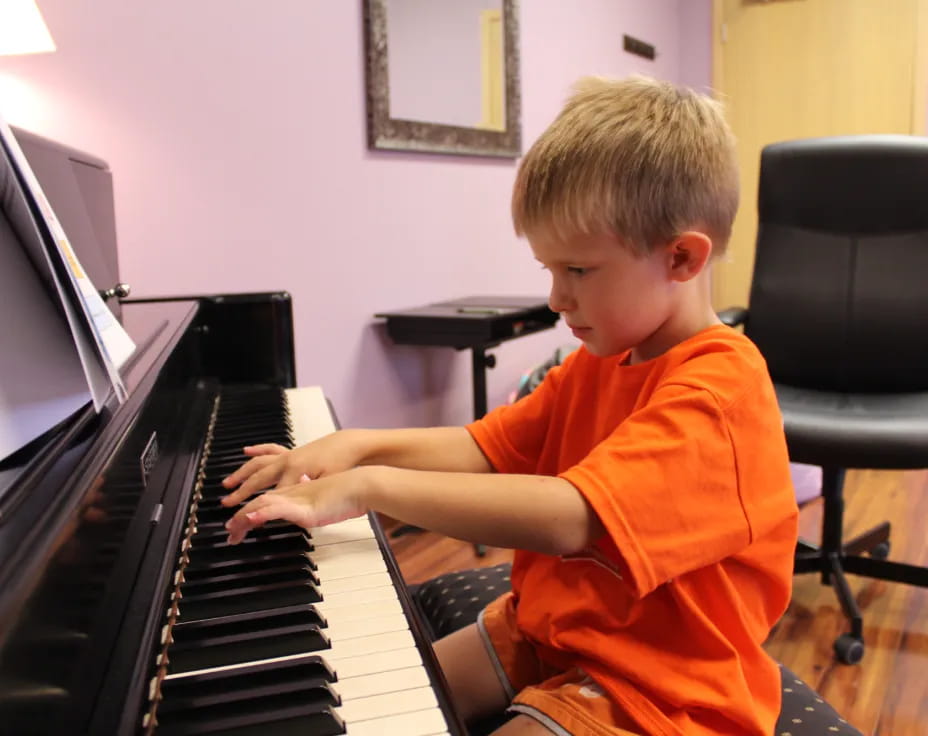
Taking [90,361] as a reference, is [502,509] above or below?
below

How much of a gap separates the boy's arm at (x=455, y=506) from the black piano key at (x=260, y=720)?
0.75ft

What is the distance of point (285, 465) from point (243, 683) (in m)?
0.38

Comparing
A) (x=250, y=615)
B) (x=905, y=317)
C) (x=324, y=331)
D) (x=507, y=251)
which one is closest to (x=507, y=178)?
(x=507, y=251)

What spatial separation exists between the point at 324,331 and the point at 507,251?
1.12m

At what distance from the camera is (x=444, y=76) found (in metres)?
2.96

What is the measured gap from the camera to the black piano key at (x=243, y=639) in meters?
0.65

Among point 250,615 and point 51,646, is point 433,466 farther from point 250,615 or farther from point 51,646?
point 51,646

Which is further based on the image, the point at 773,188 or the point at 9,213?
the point at 773,188

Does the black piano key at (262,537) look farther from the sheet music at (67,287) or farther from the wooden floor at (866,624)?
the wooden floor at (866,624)

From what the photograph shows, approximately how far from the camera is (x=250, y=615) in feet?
2.31

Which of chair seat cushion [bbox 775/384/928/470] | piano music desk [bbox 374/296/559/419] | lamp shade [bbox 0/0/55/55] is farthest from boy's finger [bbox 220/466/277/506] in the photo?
piano music desk [bbox 374/296/559/419]

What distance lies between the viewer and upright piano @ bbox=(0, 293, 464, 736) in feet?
1.66

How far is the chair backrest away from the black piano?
176 cm

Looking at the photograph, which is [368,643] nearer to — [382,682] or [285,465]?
[382,682]
